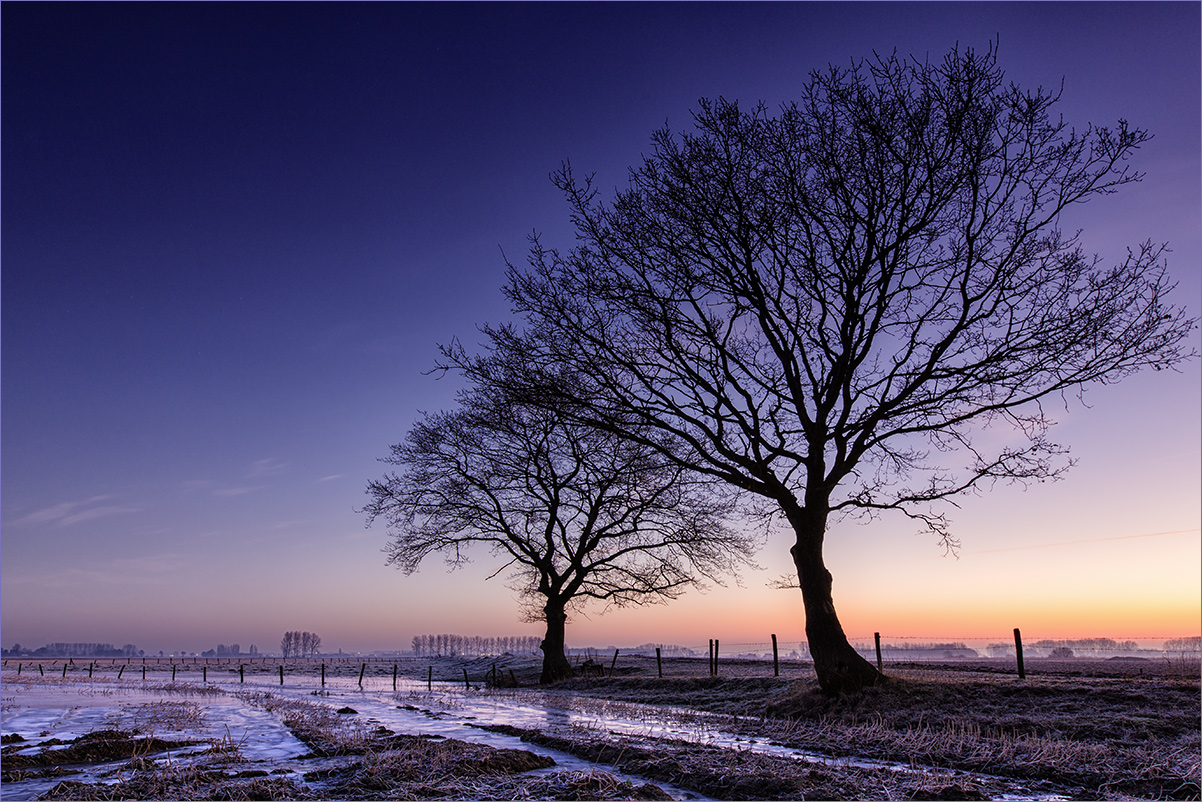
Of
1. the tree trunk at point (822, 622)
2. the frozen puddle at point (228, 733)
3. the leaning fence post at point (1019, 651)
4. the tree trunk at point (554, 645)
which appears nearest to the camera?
the frozen puddle at point (228, 733)

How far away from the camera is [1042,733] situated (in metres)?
9.02

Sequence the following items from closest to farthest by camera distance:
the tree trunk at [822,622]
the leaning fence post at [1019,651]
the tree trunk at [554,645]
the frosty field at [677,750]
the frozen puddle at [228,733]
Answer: the frosty field at [677,750] < the frozen puddle at [228,733] < the tree trunk at [822,622] < the leaning fence post at [1019,651] < the tree trunk at [554,645]

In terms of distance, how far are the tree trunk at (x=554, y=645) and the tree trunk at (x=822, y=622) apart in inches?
759

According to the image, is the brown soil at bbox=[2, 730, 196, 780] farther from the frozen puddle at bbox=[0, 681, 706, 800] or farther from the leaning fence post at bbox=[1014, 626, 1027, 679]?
the leaning fence post at bbox=[1014, 626, 1027, 679]

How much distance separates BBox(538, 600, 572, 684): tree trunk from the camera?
3088 centimetres

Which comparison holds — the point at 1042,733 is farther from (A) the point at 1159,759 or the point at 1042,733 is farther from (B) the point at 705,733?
(B) the point at 705,733

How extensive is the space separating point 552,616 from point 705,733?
22350mm

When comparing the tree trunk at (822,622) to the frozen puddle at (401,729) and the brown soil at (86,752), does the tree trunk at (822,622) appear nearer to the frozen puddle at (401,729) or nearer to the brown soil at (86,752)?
the frozen puddle at (401,729)

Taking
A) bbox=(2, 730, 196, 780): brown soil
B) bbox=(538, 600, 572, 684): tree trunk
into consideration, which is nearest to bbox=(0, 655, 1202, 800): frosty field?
bbox=(2, 730, 196, 780): brown soil

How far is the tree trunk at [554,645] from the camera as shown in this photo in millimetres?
30875

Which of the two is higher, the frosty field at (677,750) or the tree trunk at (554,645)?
the frosty field at (677,750)

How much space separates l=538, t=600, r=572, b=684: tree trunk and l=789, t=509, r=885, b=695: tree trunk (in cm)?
1929

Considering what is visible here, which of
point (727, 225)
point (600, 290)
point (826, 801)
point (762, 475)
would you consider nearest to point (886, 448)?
point (762, 475)

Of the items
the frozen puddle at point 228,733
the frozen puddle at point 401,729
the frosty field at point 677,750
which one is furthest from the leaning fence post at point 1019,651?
the frozen puddle at point 228,733
